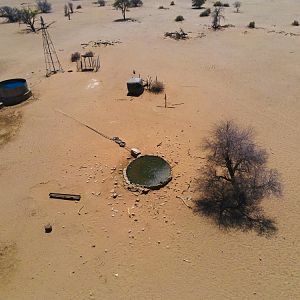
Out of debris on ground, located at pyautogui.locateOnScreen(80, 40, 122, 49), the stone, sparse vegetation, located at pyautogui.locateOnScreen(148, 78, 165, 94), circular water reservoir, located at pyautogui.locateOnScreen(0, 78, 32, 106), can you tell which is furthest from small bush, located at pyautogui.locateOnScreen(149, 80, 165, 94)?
the stone

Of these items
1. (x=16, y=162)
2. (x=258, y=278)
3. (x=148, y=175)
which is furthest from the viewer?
(x=16, y=162)

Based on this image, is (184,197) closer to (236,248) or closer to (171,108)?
(236,248)

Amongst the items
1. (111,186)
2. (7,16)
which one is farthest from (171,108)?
(7,16)

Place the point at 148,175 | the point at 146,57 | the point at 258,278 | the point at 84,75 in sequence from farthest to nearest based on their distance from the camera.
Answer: the point at 146,57, the point at 84,75, the point at 148,175, the point at 258,278

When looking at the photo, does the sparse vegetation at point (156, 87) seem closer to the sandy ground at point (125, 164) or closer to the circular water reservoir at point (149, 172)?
the sandy ground at point (125, 164)

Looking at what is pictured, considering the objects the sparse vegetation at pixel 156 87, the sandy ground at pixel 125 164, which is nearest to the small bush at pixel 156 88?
the sparse vegetation at pixel 156 87

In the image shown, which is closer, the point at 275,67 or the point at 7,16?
the point at 275,67
